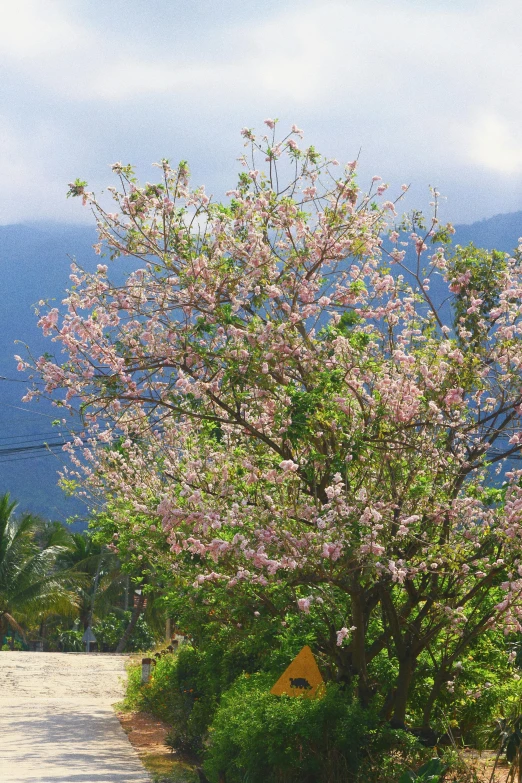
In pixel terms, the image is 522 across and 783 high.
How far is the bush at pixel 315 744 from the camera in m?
7.98

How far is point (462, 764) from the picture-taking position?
324 inches

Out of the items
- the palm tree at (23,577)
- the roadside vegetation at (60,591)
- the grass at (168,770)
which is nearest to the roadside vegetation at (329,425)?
the grass at (168,770)

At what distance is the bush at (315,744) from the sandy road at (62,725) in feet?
10.3

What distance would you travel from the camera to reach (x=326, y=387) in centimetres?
775

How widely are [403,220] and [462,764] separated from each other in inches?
198

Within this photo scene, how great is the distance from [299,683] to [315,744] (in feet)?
2.06

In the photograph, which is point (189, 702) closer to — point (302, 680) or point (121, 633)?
point (302, 680)

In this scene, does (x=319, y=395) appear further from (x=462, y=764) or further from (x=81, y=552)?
(x=81, y=552)

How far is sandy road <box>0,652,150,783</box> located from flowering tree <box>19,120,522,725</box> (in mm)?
3706

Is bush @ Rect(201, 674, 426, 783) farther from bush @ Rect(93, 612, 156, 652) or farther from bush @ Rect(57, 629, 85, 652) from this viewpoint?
bush @ Rect(57, 629, 85, 652)

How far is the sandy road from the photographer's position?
11273mm

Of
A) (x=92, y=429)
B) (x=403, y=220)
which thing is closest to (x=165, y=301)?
(x=92, y=429)

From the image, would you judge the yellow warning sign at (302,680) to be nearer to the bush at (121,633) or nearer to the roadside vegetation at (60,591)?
the roadside vegetation at (60,591)

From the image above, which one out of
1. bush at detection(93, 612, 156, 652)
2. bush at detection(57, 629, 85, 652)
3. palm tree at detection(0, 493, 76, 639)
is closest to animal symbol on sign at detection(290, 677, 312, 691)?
palm tree at detection(0, 493, 76, 639)
